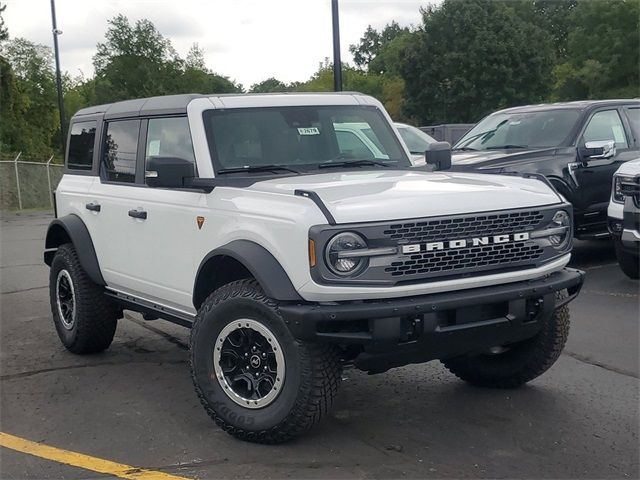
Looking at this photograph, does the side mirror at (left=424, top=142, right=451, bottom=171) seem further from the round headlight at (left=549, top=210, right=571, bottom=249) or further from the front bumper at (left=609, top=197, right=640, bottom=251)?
the front bumper at (left=609, top=197, right=640, bottom=251)

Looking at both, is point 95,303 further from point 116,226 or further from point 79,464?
point 79,464

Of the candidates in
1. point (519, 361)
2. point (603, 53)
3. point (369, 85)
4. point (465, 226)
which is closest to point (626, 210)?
point (519, 361)

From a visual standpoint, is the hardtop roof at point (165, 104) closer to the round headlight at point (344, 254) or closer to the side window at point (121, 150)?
the side window at point (121, 150)

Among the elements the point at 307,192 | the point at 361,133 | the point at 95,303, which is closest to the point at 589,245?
the point at 361,133

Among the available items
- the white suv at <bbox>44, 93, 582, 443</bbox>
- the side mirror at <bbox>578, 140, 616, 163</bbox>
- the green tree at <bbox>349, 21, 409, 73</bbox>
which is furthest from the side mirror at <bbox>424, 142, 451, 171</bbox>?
the green tree at <bbox>349, 21, 409, 73</bbox>

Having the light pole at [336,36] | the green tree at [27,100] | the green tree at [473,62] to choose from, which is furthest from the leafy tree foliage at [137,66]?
the light pole at [336,36]

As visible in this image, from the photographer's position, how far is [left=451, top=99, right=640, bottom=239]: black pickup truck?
9547 millimetres

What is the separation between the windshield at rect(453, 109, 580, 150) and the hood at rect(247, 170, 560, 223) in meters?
5.28

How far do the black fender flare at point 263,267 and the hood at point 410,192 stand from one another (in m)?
0.36

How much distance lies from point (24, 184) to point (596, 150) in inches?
963

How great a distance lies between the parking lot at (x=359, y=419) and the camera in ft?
13.7

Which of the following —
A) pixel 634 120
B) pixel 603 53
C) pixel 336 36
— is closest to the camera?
pixel 634 120

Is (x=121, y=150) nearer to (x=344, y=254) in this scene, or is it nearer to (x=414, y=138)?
(x=344, y=254)

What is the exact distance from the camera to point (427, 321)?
405 cm
